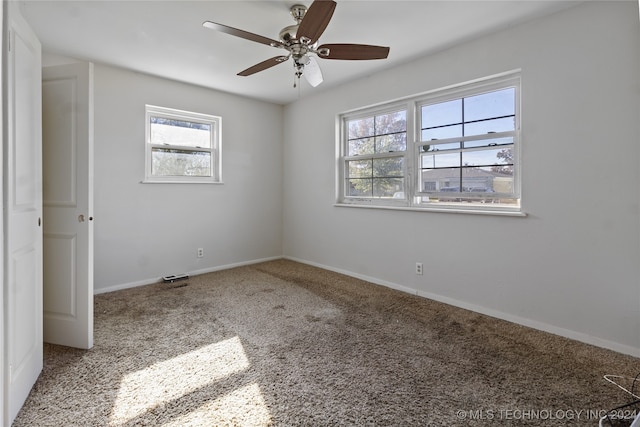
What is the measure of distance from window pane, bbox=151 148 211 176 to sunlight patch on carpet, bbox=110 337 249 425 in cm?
257

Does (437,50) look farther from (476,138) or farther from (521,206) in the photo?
(521,206)

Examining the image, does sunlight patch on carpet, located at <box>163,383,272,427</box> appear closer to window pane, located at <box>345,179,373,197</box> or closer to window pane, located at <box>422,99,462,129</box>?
window pane, located at <box>345,179,373,197</box>

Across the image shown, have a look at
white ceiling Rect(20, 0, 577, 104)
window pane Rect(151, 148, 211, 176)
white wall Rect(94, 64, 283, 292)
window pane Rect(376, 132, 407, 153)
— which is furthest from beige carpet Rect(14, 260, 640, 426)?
white ceiling Rect(20, 0, 577, 104)

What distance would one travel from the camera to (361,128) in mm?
4176

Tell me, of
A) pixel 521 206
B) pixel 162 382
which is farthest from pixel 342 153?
pixel 162 382

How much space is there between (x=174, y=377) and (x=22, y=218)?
1.22 metres

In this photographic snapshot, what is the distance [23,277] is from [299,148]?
3695mm

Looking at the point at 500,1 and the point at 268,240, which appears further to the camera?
the point at 268,240

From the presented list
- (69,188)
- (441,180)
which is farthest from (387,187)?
(69,188)

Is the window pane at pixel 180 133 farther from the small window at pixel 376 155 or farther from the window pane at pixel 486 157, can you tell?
the window pane at pixel 486 157

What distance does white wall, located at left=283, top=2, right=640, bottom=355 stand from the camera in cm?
222

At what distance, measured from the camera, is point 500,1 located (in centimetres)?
234

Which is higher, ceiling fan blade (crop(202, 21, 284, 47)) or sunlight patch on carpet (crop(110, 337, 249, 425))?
ceiling fan blade (crop(202, 21, 284, 47))

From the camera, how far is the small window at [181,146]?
390 cm
